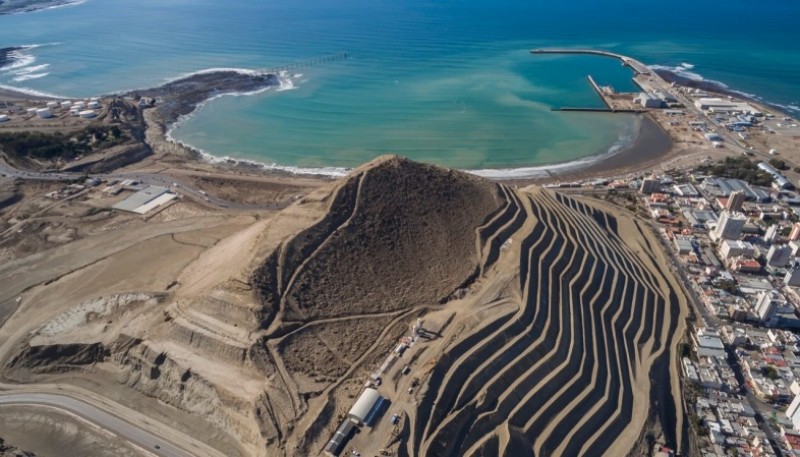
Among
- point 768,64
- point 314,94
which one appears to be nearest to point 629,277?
point 314,94

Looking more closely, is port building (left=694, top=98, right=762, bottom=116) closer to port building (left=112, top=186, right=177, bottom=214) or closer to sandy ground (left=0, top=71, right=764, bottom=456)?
sandy ground (left=0, top=71, right=764, bottom=456)

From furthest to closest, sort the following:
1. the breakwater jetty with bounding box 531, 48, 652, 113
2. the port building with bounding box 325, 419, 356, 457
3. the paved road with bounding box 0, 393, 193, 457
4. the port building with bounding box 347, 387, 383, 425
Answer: the breakwater jetty with bounding box 531, 48, 652, 113, the paved road with bounding box 0, 393, 193, 457, the port building with bounding box 347, 387, 383, 425, the port building with bounding box 325, 419, 356, 457

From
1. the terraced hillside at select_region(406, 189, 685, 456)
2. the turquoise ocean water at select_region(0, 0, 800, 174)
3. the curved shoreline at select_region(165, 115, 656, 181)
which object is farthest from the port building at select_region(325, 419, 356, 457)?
the turquoise ocean water at select_region(0, 0, 800, 174)

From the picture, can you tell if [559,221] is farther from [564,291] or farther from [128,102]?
[128,102]

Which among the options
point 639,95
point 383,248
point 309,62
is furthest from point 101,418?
point 309,62

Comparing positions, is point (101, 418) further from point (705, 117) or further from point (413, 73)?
point (705, 117)

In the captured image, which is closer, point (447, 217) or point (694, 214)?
point (447, 217)

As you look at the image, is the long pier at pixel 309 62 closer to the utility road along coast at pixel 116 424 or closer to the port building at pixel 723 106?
the port building at pixel 723 106
